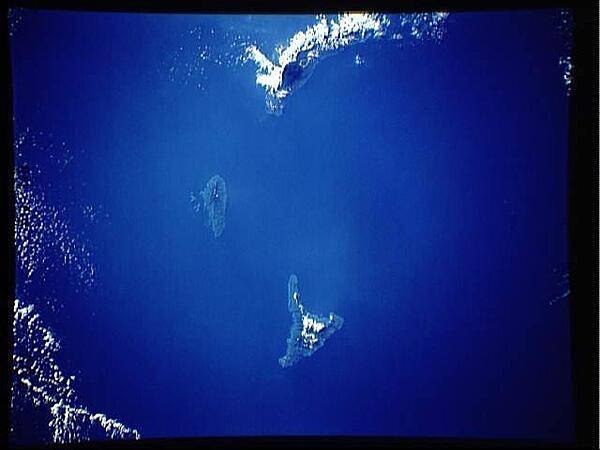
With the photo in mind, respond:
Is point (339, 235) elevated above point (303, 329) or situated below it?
above

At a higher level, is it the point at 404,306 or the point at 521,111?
the point at 521,111

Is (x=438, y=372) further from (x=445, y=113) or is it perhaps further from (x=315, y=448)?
(x=445, y=113)

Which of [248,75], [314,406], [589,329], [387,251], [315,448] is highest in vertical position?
[248,75]

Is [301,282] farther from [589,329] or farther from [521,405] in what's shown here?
[589,329]

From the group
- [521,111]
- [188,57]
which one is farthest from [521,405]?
[188,57]

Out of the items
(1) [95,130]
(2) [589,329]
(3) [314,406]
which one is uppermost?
(1) [95,130]

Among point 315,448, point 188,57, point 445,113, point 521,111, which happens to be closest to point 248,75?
point 188,57
